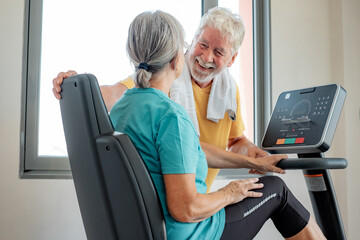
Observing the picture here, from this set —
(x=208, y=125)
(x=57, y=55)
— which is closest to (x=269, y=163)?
(x=208, y=125)

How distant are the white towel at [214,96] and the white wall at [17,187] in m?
0.89

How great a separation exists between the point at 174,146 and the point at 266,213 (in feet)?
1.65

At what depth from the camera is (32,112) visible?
98.1 inches

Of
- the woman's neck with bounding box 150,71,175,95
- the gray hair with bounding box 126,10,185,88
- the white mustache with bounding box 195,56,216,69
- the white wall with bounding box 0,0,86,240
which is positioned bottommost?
the white wall with bounding box 0,0,86,240

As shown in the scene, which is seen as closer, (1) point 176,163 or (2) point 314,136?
(1) point 176,163

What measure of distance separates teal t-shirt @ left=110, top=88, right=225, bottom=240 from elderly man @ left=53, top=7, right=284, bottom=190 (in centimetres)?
60

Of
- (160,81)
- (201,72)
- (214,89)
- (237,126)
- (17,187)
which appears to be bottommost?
(17,187)

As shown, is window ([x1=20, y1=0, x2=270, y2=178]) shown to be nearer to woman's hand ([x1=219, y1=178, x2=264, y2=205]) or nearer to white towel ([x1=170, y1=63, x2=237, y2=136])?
white towel ([x1=170, y1=63, x2=237, y2=136])

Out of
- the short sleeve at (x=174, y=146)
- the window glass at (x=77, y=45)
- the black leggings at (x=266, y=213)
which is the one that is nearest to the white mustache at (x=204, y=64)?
the window glass at (x=77, y=45)

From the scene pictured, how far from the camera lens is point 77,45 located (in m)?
2.78

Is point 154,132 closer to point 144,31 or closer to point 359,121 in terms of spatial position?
point 144,31

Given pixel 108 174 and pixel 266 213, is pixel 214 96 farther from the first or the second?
pixel 108 174

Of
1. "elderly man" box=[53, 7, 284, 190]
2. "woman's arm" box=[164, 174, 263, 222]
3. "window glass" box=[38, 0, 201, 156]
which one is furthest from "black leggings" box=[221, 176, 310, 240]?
"window glass" box=[38, 0, 201, 156]

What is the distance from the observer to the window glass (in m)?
2.62
